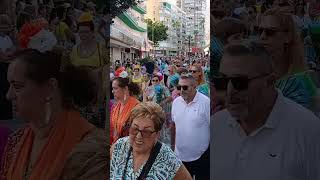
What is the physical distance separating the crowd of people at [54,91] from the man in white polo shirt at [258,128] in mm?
513

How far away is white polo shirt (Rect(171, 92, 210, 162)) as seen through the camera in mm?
2725

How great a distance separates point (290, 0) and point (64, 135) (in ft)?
3.61

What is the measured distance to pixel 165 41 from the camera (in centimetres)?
279

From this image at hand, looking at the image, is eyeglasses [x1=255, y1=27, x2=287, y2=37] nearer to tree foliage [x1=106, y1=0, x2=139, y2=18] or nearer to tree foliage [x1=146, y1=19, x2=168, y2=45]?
tree foliage [x1=106, y1=0, x2=139, y2=18]

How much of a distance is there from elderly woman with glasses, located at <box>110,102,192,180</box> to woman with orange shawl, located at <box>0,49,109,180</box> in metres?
0.17

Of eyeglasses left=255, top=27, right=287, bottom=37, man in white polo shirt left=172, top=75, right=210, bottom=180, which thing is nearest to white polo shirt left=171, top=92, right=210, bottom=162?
man in white polo shirt left=172, top=75, right=210, bottom=180

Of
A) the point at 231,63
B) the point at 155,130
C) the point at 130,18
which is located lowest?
the point at 155,130

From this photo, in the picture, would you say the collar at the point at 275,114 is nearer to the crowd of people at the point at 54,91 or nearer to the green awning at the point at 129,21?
the crowd of people at the point at 54,91

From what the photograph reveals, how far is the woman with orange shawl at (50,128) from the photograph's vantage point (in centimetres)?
199

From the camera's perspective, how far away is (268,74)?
6.38 ft

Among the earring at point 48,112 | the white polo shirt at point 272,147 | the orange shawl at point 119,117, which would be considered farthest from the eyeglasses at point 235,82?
the earring at point 48,112

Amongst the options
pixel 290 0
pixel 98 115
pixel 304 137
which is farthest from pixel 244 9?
pixel 98 115

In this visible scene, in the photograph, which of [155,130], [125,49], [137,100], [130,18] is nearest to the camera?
[155,130]

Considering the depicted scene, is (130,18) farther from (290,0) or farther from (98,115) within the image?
(290,0)
